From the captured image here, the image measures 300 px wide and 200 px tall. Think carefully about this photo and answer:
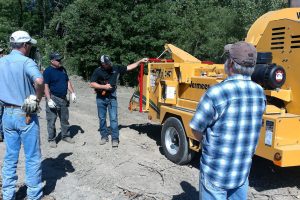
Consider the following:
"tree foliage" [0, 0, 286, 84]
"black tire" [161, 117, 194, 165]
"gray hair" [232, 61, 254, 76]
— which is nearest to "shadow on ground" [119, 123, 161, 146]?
"black tire" [161, 117, 194, 165]

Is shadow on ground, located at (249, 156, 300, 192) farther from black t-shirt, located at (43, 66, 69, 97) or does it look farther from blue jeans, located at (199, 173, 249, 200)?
black t-shirt, located at (43, 66, 69, 97)

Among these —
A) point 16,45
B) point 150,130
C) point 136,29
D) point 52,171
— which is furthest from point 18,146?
point 136,29

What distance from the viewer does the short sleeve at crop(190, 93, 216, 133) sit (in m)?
2.98

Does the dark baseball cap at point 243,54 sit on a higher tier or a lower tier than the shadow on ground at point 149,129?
higher

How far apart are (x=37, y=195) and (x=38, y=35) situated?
1366 inches

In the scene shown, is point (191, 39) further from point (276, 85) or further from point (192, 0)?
point (276, 85)

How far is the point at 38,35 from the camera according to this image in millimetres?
37594

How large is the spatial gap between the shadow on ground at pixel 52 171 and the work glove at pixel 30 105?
145cm

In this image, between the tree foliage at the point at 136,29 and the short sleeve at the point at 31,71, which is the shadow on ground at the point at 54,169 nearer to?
the short sleeve at the point at 31,71

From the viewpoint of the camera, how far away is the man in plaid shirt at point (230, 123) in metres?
2.98

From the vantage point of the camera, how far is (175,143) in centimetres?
742

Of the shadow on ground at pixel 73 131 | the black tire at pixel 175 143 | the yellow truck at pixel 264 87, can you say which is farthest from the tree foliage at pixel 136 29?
the black tire at pixel 175 143

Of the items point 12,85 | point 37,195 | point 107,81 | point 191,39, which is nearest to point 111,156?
point 107,81

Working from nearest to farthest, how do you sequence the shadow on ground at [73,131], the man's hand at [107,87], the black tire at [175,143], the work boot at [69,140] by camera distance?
1. the black tire at [175,143]
2. the man's hand at [107,87]
3. the work boot at [69,140]
4. the shadow on ground at [73,131]
